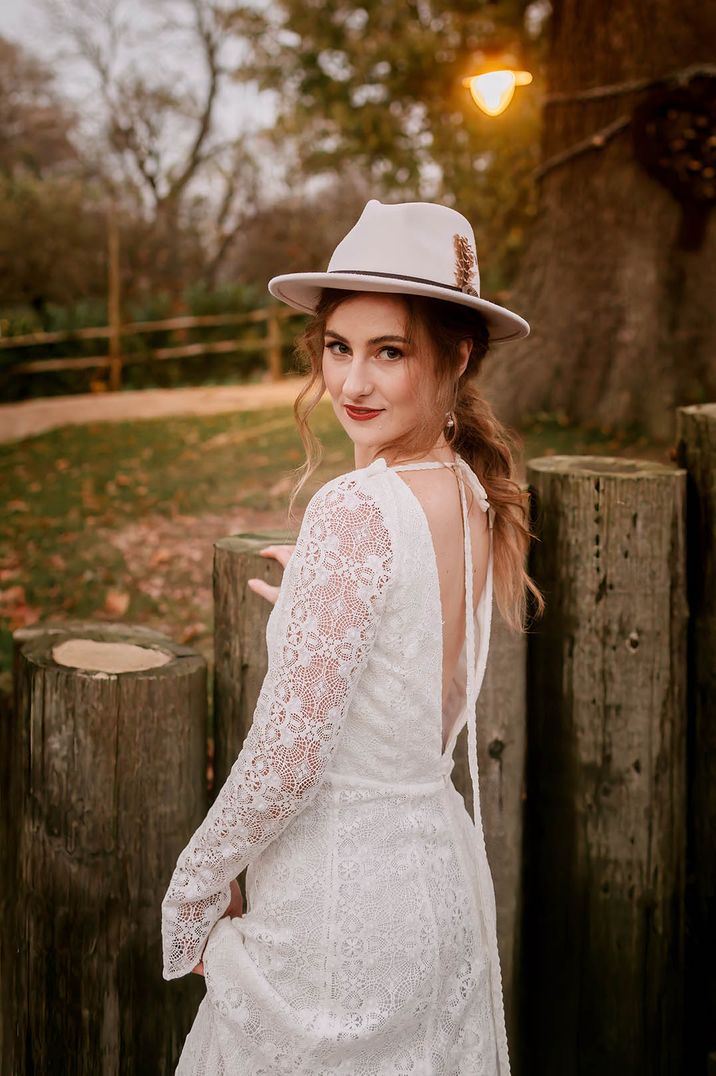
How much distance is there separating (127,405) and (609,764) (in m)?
7.51

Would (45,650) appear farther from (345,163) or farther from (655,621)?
(345,163)

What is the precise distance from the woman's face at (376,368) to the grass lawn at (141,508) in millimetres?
2901

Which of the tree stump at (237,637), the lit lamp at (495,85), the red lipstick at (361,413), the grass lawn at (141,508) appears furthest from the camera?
the lit lamp at (495,85)

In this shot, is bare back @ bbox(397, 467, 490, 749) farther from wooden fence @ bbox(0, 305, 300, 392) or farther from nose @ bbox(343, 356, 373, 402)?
wooden fence @ bbox(0, 305, 300, 392)

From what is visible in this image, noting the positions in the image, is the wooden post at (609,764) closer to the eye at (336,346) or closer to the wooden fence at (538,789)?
the wooden fence at (538,789)

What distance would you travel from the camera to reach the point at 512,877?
2.25 metres

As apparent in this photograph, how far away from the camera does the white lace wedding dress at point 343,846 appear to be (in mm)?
1460

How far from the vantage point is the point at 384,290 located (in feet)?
5.19

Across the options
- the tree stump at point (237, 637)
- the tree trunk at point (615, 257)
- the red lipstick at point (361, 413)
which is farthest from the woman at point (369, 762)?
the tree trunk at point (615, 257)

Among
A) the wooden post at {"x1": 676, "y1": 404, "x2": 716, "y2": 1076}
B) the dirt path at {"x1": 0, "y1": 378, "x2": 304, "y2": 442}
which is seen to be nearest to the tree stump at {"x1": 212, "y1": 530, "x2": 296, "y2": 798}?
the wooden post at {"x1": 676, "y1": 404, "x2": 716, "y2": 1076}

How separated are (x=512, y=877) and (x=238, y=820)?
0.93 m

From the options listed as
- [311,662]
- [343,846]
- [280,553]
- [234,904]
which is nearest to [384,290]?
[311,662]

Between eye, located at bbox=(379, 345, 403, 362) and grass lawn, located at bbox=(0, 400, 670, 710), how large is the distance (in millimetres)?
2949

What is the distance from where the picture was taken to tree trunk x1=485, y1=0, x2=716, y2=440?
243 inches
